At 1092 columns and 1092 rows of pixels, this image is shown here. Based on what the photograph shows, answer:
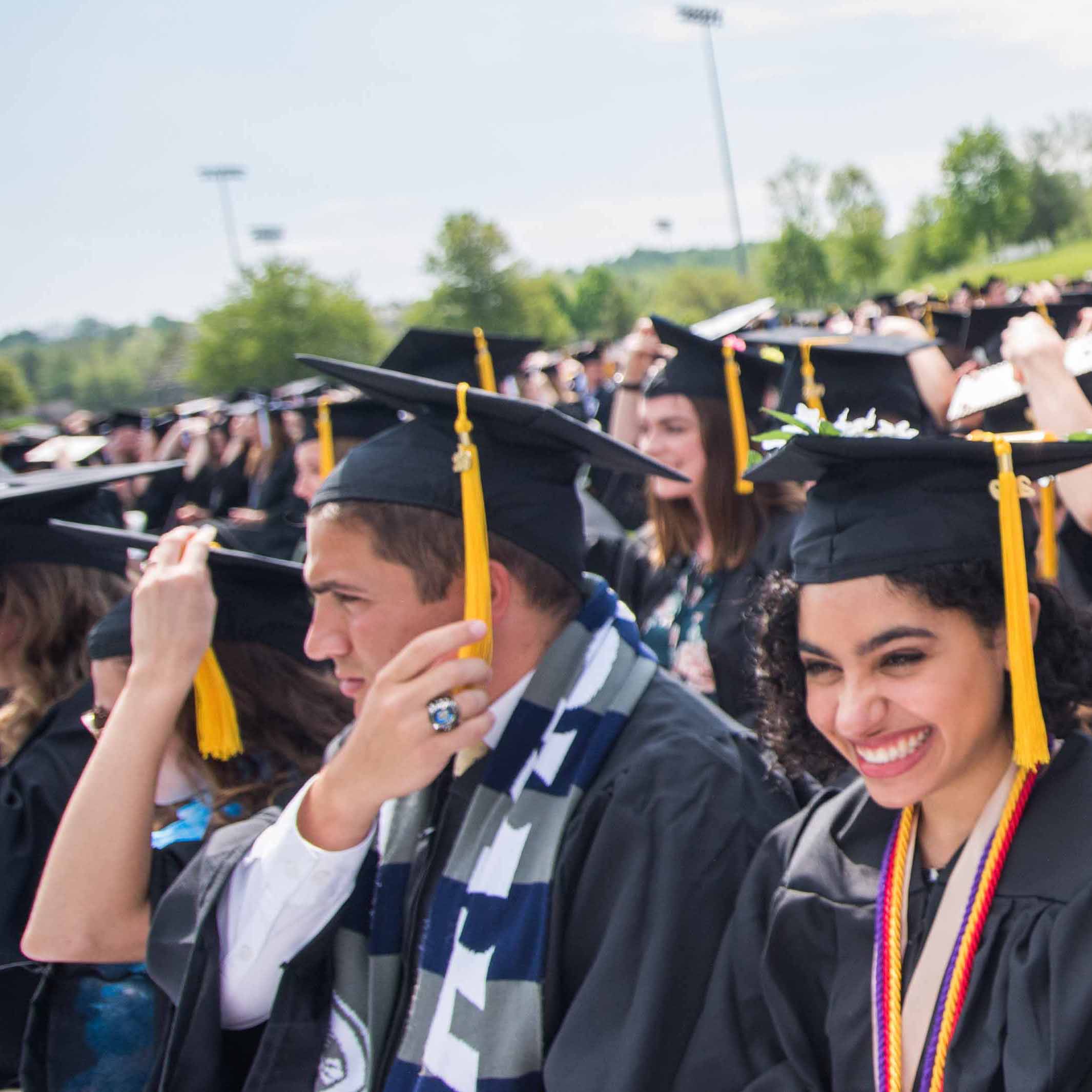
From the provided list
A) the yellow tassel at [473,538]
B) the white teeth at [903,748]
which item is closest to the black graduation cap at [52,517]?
the yellow tassel at [473,538]

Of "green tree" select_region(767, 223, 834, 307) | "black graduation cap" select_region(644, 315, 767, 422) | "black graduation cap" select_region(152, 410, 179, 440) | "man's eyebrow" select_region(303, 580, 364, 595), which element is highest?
"green tree" select_region(767, 223, 834, 307)

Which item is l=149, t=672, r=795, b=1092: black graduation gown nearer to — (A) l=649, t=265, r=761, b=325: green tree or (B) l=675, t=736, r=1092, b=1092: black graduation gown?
(B) l=675, t=736, r=1092, b=1092: black graduation gown

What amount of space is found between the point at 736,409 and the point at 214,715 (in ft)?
6.87

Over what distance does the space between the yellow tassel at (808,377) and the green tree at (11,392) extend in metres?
62.1

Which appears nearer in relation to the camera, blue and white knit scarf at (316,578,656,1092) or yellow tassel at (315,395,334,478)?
blue and white knit scarf at (316,578,656,1092)

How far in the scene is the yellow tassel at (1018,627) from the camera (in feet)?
5.28

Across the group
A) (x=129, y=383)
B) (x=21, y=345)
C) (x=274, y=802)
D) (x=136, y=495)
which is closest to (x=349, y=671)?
(x=274, y=802)

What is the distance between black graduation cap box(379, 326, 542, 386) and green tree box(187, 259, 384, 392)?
178 feet

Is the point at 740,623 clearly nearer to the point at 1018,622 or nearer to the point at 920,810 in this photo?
the point at 920,810

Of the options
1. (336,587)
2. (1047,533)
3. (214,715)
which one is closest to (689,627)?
(1047,533)

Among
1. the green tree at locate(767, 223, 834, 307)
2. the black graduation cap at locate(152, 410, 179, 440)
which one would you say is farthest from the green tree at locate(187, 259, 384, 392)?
the black graduation cap at locate(152, 410, 179, 440)

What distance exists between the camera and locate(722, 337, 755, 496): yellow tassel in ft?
12.3

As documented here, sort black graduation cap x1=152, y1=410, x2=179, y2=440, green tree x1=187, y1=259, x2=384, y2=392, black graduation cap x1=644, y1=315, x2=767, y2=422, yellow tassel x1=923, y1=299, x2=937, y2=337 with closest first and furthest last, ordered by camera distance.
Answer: black graduation cap x1=644, y1=315, x2=767, y2=422 → yellow tassel x1=923, y1=299, x2=937, y2=337 → black graduation cap x1=152, y1=410, x2=179, y2=440 → green tree x1=187, y1=259, x2=384, y2=392

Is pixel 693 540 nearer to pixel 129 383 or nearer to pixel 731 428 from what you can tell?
pixel 731 428
